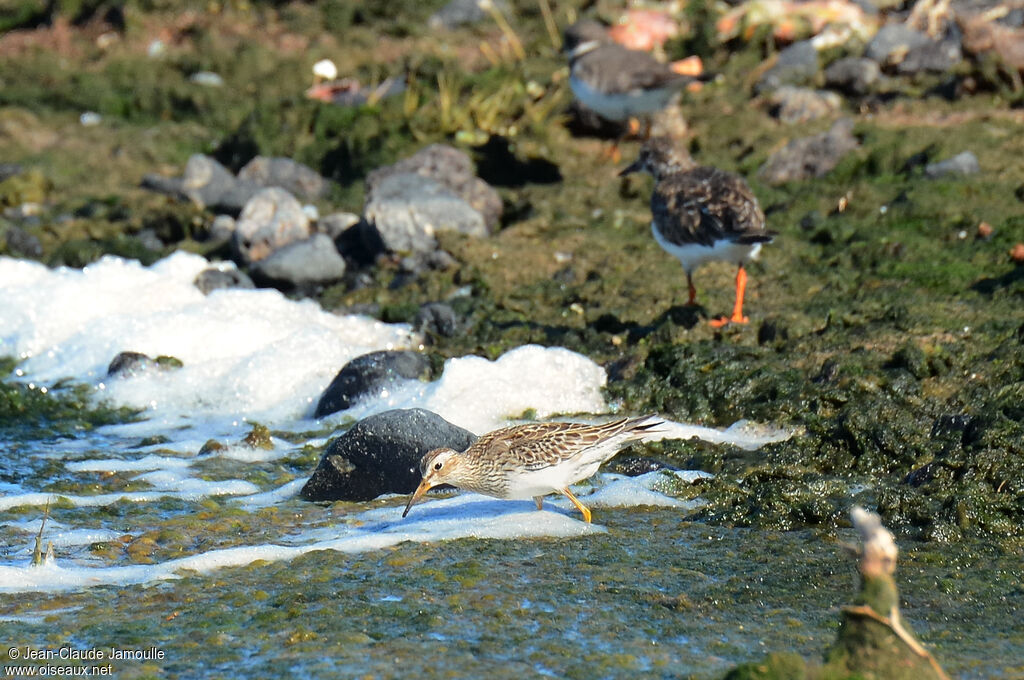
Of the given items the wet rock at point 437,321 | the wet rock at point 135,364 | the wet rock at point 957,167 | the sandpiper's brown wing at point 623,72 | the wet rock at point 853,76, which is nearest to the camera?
the wet rock at point 135,364

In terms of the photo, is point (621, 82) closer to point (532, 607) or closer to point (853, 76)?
point (853, 76)

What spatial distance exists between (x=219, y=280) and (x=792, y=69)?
6979mm

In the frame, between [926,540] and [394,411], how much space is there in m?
2.94

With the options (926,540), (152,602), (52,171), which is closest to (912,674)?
(926,540)

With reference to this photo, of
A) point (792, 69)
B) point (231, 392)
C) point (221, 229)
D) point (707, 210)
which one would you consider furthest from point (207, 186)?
point (792, 69)

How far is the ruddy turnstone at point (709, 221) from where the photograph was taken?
8.49m

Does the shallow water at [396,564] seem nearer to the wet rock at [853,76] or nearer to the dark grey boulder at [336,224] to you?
the dark grey boulder at [336,224]

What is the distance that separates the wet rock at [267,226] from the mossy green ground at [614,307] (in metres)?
0.99

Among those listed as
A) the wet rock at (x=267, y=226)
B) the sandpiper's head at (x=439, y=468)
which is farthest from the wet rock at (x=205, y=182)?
the sandpiper's head at (x=439, y=468)

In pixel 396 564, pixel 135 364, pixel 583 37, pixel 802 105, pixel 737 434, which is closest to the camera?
pixel 396 564

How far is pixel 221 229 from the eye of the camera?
1177 cm

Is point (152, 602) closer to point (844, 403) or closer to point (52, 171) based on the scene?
point (844, 403)

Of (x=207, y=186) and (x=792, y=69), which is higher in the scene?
(x=792, y=69)

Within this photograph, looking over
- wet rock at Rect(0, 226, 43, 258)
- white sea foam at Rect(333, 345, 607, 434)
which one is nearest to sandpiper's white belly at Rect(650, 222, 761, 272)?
white sea foam at Rect(333, 345, 607, 434)
